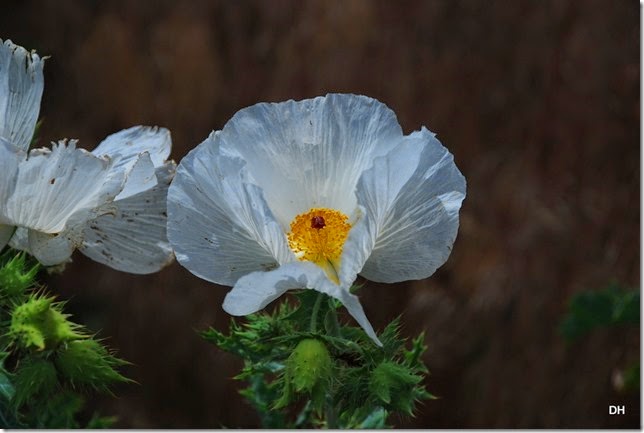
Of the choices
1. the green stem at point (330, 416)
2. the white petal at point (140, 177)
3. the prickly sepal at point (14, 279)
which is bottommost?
the green stem at point (330, 416)

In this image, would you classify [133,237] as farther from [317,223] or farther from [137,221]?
[317,223]

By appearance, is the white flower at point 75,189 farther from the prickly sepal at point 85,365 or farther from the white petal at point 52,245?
the prickly sepal at point 85,365

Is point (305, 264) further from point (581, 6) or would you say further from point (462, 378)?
point (581, 6)

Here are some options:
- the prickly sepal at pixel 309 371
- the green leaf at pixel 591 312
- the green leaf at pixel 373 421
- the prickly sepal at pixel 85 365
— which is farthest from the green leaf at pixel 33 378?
the green leaf at pixel 591 312

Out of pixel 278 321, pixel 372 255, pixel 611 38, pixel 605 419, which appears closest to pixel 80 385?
pixel 278 321

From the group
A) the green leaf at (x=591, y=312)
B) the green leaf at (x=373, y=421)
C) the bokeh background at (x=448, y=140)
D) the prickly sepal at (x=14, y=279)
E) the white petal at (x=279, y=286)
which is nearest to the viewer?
the white petal at (x=279, y=286)

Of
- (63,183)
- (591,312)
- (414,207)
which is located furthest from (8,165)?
(591,312)
